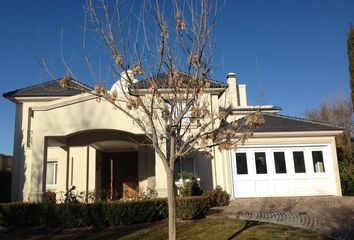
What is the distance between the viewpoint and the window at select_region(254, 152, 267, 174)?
20.6m

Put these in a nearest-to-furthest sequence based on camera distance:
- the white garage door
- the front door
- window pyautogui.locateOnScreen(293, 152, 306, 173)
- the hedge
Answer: the hedge
the white garage door
window pyautogui.locateOnScreen(293, 152, 306, 173)
the front door

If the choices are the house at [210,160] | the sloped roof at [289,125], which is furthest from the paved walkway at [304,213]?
the sloped roof at [289,125]

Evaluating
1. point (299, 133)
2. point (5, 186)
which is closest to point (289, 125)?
point (299, 133)

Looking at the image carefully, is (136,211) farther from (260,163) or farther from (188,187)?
(260,163)

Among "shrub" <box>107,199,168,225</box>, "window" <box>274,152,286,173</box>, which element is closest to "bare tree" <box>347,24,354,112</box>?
"window" <box>274,152,286,173</box>

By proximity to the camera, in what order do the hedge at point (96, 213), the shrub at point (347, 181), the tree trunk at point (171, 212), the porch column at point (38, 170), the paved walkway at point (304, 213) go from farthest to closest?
1. the shrub at point (347, 181)
2. the porch column at point (38, 170)
3. the hedge at point (96, 213)
4. the paved walkway at point (304, 213)
5. the tree trunk at point (171, 212)

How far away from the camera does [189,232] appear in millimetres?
11492

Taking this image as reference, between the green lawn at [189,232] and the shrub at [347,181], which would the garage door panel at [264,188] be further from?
the green lawn at [189,232]

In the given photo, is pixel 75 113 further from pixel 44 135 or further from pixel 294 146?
pixel 294 146

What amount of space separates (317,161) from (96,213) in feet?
46.4

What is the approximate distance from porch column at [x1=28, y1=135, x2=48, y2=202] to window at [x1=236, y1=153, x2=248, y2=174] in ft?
36.2

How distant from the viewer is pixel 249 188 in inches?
799

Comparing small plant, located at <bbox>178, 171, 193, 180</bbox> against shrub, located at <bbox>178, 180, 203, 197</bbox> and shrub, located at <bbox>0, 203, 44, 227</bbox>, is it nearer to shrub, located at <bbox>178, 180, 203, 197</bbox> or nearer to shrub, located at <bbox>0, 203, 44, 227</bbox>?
shrub, located at <bbox>178, 180, 203, 197</bbox>

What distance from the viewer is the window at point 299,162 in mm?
20719
